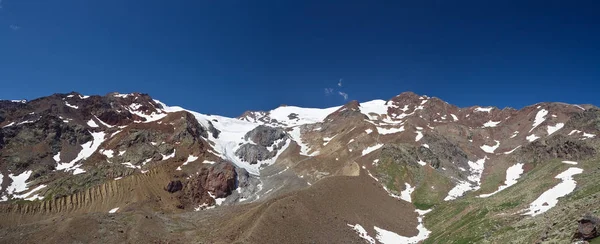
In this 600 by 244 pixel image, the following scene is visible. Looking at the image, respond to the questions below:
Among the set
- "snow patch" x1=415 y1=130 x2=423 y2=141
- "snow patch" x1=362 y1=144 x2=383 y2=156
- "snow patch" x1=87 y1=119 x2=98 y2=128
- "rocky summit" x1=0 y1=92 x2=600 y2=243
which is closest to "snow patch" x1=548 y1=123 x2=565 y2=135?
"rocky summit" x1=0 y1=92 x2=600 y2=243

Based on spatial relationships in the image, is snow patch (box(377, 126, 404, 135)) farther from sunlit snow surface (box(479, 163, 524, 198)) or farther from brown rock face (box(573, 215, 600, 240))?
brown rock face (box(573, 215, 600, 240))

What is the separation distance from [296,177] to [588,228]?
328 feet

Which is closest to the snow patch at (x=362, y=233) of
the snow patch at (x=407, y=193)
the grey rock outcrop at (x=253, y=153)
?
the snow patch at (x=407, y=193)

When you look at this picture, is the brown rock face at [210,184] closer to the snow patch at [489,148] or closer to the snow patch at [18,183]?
the snow patch at [18,183]

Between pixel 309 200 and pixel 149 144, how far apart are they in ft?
309

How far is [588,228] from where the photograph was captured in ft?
73.0

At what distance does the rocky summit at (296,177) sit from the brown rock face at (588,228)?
0.20 ft

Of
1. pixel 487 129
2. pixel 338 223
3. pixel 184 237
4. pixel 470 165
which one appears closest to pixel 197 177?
pixel 184 237

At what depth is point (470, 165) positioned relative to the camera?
11181 centimetres

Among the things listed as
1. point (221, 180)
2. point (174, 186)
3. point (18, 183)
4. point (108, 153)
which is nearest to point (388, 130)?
point (221, 180)

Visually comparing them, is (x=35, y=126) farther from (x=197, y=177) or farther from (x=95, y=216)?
(x=95, y=216)

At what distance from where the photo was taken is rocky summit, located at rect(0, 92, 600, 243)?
50562mm

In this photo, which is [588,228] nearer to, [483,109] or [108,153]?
[108,153]

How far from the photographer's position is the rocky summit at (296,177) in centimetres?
5056
